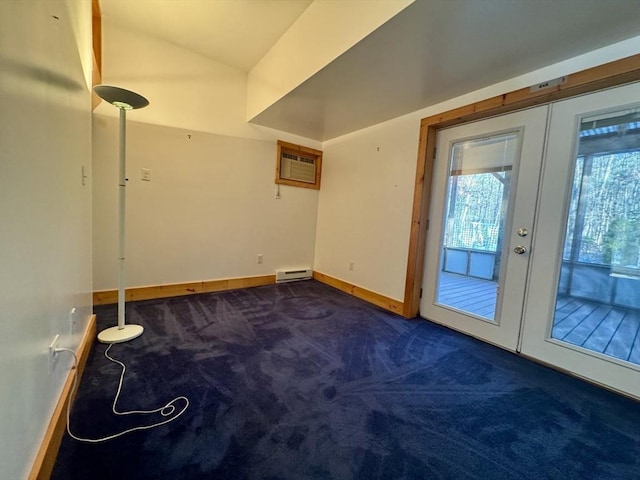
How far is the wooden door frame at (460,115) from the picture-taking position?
1681 millimetres

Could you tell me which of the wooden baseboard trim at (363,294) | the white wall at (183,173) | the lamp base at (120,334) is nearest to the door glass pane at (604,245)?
the wooden baseboard trim at (363,294)

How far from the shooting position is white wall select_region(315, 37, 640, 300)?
2857 millimetres

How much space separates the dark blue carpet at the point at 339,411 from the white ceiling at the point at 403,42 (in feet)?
7.19

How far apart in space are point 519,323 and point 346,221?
2.20 m

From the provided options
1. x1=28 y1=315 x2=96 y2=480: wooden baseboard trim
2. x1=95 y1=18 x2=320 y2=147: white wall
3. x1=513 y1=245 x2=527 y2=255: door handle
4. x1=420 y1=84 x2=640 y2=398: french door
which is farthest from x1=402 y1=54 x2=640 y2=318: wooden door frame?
x1=28 y1=315 x2=96 y2=480: wooden baseboard trim

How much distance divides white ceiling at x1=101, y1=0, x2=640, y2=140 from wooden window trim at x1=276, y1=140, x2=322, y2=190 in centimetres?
45

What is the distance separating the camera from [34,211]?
3.02 feet

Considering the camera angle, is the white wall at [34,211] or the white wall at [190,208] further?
the white wall at [190,208]

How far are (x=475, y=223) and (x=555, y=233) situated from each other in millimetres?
595

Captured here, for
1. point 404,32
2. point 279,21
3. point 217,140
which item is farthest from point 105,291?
point 404,32

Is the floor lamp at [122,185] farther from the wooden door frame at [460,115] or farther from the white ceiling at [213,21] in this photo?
the wooden door frame at [460,115]

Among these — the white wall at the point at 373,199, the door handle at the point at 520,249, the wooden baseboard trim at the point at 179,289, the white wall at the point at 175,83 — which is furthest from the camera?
the white wall at the point at 373,199

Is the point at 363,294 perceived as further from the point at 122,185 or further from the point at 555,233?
the point at 122,185

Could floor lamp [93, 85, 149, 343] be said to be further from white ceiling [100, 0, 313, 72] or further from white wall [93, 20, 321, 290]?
white ceiling [100, 0, 313, 72]
